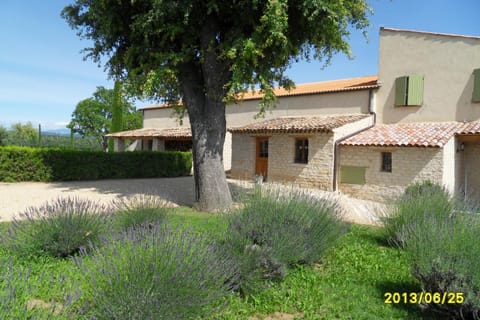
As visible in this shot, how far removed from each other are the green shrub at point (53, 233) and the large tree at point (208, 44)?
13.2 feet

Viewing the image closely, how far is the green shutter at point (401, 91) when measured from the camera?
13727 mm

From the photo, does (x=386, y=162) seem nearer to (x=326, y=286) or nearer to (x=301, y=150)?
(x=301, y=150)

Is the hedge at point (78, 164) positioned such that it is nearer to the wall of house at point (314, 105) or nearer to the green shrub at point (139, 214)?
the wall of house at point (314, 105)

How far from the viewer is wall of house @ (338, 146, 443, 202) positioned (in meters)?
11.1

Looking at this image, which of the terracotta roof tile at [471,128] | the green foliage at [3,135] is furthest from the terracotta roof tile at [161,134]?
the terracotta roof tile at [471,128]

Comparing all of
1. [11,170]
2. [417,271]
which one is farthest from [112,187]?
[417,271]

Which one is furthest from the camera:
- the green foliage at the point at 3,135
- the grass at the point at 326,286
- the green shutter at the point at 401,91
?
the green foliage at the point at 3,135

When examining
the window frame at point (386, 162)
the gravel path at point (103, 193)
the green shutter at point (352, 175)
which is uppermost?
the window frame at point (386, 162)

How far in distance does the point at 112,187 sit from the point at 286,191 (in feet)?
30.1

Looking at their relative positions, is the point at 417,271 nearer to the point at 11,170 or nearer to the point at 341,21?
the point at 341,21

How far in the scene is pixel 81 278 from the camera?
2.68m

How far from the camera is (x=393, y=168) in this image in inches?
471

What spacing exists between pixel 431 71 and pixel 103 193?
45.1 feet

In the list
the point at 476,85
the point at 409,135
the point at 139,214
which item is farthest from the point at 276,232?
the point at 476,85
